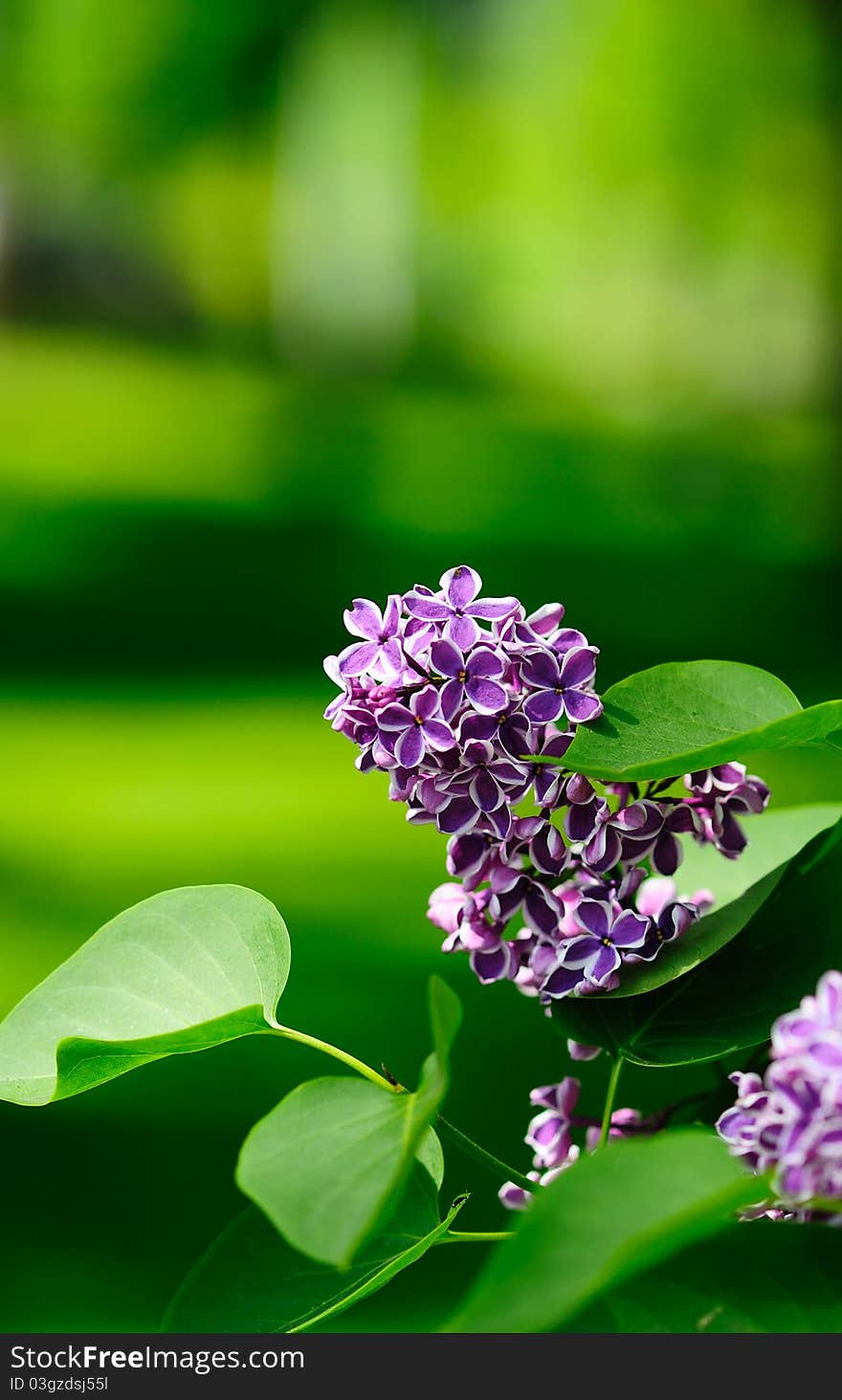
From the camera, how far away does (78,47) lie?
3.59 meters

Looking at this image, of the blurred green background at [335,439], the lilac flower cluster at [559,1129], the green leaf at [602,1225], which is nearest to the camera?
the green leaf at [602,1225]

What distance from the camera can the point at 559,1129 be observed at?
239mm

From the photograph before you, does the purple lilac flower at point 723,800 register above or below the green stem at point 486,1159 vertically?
above

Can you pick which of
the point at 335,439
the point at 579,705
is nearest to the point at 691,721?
the point at 579,705

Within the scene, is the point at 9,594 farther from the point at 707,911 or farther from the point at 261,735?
the point at 707,911

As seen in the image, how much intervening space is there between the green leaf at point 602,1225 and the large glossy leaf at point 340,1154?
0.01 m

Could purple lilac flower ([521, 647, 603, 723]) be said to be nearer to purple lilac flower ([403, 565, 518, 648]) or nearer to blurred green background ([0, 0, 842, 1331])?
purple lilac flower ([403, 565, 518, 648])

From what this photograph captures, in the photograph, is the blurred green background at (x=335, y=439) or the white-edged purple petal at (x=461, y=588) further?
the blurred green background at (x=335, y=439)

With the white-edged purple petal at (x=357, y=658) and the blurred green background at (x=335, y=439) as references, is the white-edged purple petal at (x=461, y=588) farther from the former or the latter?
the blurred green background at (x=335, y=439)

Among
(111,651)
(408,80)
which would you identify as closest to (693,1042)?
(111,651)

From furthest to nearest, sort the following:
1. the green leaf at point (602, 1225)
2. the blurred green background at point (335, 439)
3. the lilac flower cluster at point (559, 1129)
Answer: the blurred green background at point (335, 439) → the lilac flower cluster at point (559, 1129) → the green leaf at point (602, 1225)

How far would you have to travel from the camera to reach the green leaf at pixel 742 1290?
160mm

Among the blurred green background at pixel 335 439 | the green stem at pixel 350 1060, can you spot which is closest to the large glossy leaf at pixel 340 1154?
the green stem at pixel 350 1060

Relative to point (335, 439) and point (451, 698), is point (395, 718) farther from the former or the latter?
point (335, 439)
